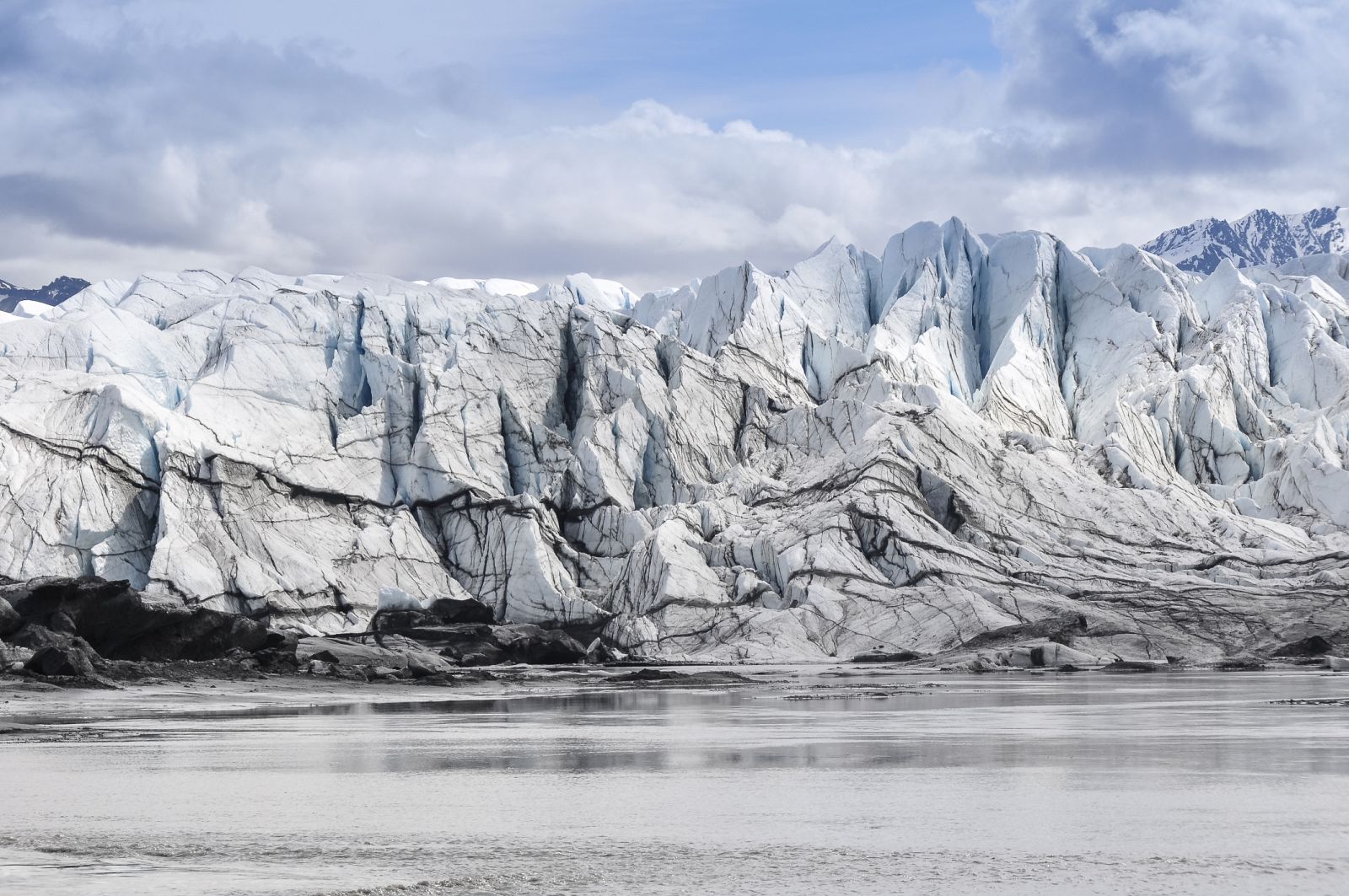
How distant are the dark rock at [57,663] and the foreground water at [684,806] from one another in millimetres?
10584

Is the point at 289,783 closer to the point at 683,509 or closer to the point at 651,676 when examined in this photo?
the point at 651,676

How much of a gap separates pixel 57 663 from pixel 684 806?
1033 inches

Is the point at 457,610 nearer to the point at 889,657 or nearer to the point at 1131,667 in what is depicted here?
the point at 889,657

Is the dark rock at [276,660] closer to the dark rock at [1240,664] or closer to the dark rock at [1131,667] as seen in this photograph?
the dark rock at [1131,667]

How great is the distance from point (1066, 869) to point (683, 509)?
56.1 metres

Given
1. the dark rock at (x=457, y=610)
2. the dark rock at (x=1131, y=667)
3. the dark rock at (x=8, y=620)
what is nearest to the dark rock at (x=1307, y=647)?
the dark rock at (x=1131, y=667)

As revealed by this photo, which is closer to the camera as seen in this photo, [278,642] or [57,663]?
[57,663]

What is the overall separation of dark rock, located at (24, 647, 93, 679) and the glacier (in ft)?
77.4

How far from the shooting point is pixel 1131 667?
5425 centimetres

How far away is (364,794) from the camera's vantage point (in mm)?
16547

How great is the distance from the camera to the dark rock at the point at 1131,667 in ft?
175

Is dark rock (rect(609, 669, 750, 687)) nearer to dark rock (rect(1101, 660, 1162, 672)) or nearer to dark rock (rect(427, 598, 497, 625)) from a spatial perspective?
dark rock (rect(427, 598, 497, 625))

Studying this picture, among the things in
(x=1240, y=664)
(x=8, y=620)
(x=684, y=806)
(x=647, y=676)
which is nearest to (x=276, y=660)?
(x=8, y=620)

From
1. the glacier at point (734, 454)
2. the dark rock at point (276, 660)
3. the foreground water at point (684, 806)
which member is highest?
the glacier at point (734, 454)
